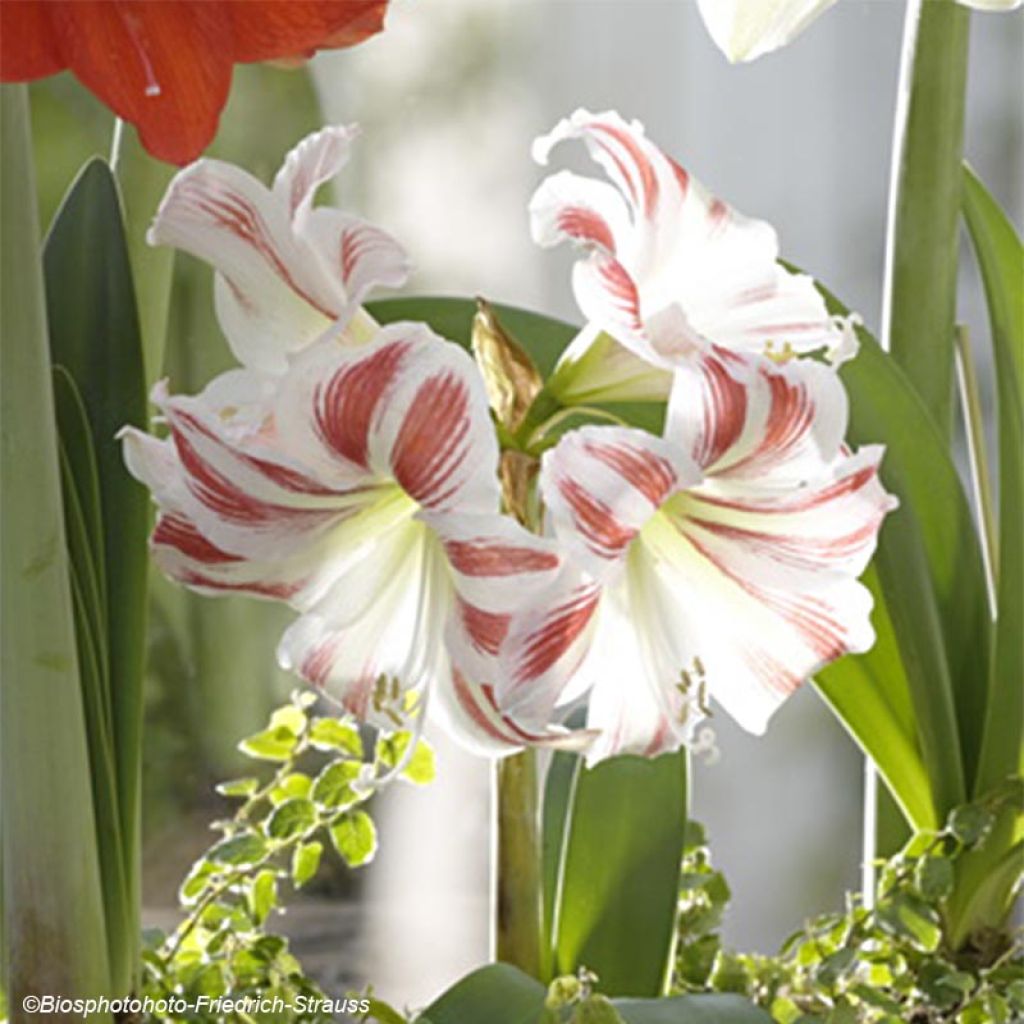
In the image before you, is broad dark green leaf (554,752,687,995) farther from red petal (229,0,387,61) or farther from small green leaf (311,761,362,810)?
red petal (229,0,387,61)

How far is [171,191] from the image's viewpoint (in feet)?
1.74

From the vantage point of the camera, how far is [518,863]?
60 centimetres

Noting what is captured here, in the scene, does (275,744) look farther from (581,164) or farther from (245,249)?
(581,164)

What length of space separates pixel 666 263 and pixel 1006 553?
0.64 ft

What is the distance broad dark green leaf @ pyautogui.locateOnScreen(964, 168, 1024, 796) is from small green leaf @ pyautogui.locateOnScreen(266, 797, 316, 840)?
9.8 inches

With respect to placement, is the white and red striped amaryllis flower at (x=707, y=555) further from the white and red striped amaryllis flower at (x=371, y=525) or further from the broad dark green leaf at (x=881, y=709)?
the broad dark green leaf at (x=881, y=709)

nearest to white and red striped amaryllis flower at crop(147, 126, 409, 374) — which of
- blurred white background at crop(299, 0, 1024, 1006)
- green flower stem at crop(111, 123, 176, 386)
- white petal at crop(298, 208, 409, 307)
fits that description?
white petal at crop(298, 208, 409, 307)

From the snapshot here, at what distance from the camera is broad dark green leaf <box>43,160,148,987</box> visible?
0.60 meters

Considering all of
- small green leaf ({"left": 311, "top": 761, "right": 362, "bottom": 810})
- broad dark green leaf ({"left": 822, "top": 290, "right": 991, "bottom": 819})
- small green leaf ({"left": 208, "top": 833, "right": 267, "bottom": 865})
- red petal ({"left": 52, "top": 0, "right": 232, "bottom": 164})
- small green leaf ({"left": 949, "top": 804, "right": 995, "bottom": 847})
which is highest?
red petal ({"left": 52, "top": 0, "right": 232, "bottom": 164})

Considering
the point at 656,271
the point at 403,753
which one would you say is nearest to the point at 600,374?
the point at 656,271

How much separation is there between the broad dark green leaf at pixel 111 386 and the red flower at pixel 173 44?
0.13m

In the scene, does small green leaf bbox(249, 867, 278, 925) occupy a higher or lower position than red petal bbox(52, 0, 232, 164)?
lower

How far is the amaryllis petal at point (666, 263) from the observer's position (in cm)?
52

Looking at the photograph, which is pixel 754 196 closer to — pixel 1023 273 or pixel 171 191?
pixel 1023 273
